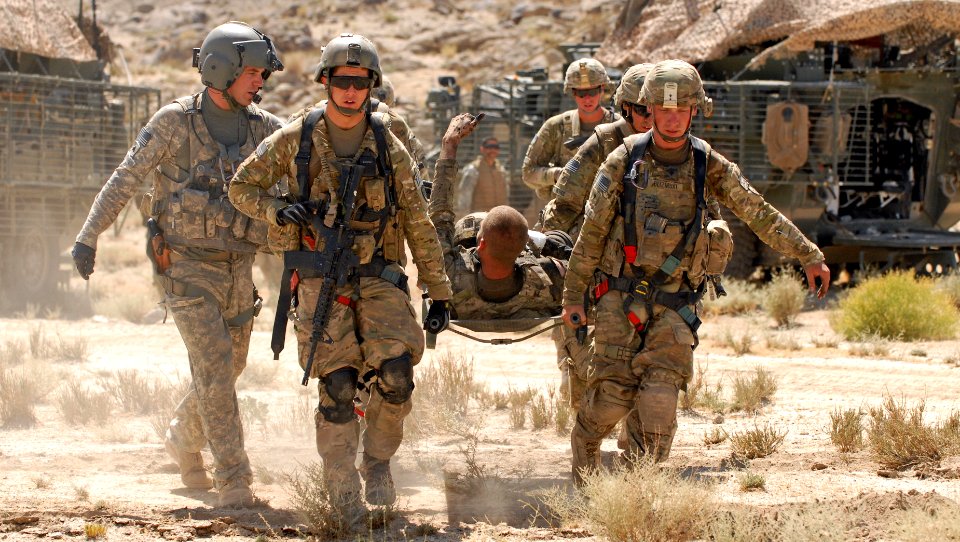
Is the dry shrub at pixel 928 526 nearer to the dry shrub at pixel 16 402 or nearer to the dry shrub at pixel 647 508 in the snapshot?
the dry shrub at pixel 647 508

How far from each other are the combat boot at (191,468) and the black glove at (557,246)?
2.17 meters

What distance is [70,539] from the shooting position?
560cm

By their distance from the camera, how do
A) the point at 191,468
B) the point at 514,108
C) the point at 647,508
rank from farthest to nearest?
1. the point at 514,108
2. the point at 191,468
3. the point at 647,508

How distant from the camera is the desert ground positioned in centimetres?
587

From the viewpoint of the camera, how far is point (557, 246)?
7426mm

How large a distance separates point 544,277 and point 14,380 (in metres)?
3.95

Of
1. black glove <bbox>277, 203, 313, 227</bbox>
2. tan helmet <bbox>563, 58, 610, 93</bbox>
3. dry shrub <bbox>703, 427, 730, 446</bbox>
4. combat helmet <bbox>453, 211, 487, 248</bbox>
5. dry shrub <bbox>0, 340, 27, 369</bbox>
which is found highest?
tan helmet <bbox>563, 58, 610, 93</bbox>

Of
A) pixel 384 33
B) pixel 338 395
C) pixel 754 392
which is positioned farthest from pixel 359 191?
pixel 384 33

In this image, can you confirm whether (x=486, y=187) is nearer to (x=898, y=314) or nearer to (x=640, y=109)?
(x=898, y=314)

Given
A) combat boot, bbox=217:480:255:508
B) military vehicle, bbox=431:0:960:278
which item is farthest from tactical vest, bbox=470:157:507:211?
combat boot, bbox=217:480:255:508

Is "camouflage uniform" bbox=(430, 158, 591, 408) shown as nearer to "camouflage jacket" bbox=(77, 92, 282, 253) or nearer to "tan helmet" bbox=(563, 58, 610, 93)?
"camouflage jacket" bbox=(77, 92, 282, 253)

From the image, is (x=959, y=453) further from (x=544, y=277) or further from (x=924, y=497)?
(x=544, y=277)

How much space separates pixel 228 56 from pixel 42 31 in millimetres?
10207

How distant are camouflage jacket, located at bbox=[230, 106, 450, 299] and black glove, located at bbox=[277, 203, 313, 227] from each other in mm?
72
